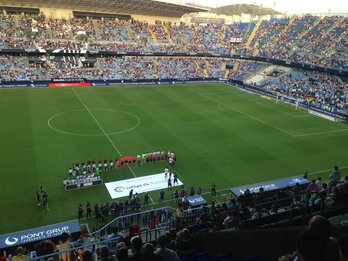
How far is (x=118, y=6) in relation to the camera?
219 feet

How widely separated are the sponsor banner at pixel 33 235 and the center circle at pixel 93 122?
16.7 m

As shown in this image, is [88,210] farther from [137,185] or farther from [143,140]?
[143,140]

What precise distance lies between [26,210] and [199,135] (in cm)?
1799

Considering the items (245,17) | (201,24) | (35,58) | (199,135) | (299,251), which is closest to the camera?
(299,251)

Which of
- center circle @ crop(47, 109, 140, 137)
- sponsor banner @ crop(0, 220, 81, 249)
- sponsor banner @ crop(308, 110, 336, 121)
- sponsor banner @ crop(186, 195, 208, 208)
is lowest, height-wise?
sponsor banner @ crop(308, 110, 336, 121)

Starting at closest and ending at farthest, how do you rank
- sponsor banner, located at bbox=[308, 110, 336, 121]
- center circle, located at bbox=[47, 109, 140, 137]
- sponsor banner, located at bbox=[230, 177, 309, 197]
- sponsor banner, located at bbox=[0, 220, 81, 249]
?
sponsor banner, located at bbox=[0, 220, 81, 249] → sponsor banner, located at bbox=[230, 177, 309, 197] → center circle, located at bbox=[47, 109, 140, 137] → sponsor banner, located at bbox=[308, 110, 336, 121]

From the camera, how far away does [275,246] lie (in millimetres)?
7672

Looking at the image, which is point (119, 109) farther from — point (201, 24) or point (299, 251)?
point (201, 24)

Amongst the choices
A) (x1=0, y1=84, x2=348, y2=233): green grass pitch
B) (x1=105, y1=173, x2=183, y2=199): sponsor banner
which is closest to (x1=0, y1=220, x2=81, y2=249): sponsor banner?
(x1=0, y1=84, x2=348, y2=233): green grass pitch

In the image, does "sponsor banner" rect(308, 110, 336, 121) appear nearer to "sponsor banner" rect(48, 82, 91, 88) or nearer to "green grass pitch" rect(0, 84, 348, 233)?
"green grass pitch" rect(0, 84, 348, 233)

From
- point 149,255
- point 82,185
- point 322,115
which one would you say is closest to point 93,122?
point 82,185

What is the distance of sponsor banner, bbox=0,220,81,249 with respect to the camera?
44.3 ft

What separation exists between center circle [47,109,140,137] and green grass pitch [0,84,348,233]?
0.10 metres

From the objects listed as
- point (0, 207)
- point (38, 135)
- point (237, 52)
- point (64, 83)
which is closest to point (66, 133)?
point (38, 135)
